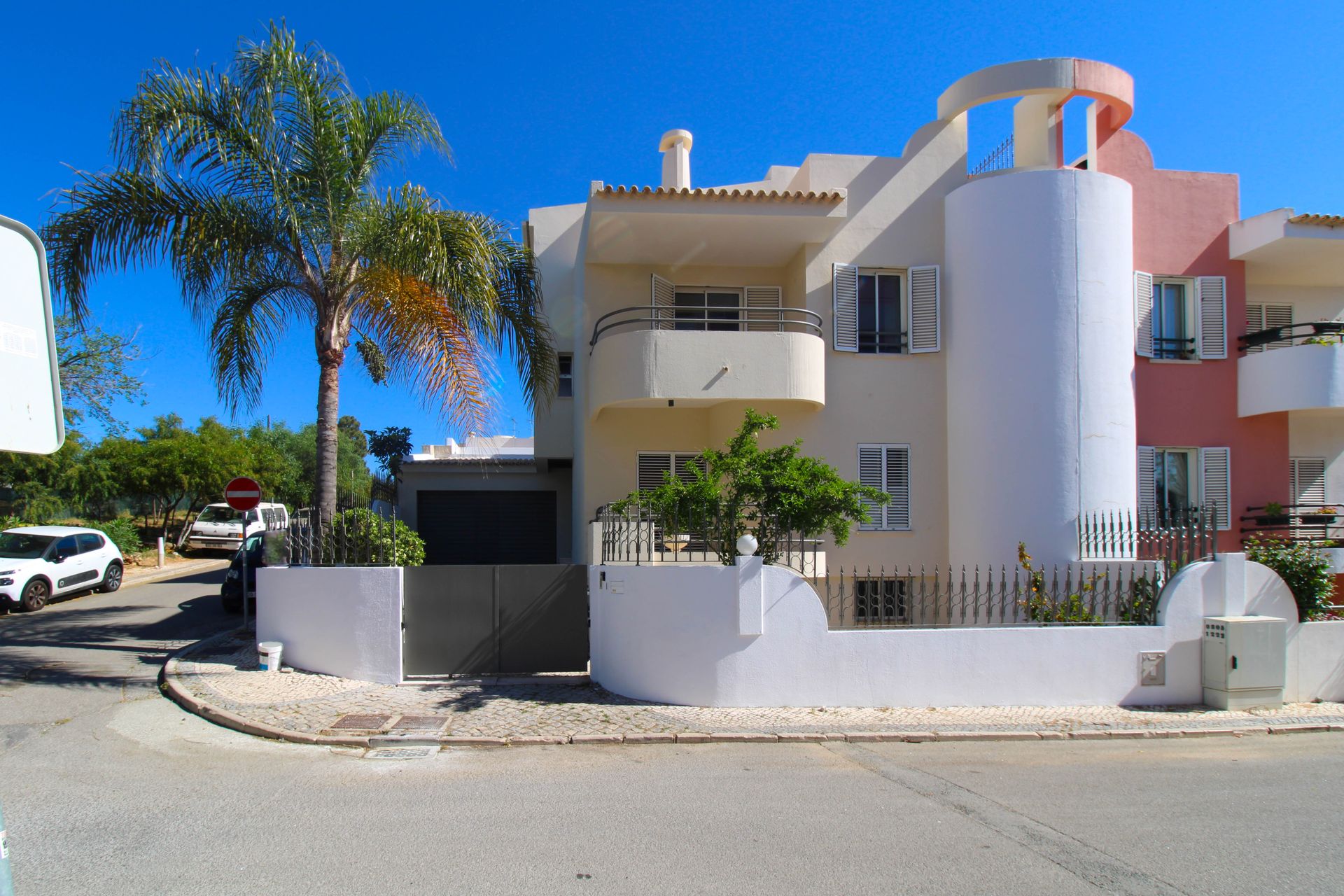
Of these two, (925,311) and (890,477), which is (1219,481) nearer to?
(890,477)

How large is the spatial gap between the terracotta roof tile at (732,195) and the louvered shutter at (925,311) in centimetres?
218

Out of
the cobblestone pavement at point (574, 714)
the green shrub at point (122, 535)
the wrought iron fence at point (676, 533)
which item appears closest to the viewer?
the cobblestone pavement at point (574, 714)

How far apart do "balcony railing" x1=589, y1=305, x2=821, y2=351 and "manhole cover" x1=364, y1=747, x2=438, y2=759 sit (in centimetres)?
722

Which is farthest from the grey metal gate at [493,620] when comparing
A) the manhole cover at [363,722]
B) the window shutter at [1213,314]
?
the window shutter at [1213,314]

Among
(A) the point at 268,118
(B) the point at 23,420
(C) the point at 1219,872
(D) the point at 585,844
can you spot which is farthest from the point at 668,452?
(B) the point at 23,420

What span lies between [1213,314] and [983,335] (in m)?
4.72

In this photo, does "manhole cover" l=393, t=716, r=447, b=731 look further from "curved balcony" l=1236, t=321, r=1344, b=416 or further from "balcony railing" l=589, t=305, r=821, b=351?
"curved balcony" l=1236, t=321, r=1344, b=416

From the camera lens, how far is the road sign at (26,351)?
7.43 ft

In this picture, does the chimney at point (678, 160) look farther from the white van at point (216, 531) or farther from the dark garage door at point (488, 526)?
the white van at point (216, 531)

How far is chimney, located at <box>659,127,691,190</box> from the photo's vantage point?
1658 centimetres

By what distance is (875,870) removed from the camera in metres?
5.19

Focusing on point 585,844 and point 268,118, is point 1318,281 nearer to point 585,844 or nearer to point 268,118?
point 585,844

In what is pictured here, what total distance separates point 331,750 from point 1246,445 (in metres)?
15.3

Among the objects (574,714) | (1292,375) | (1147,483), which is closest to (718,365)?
(574,714)
